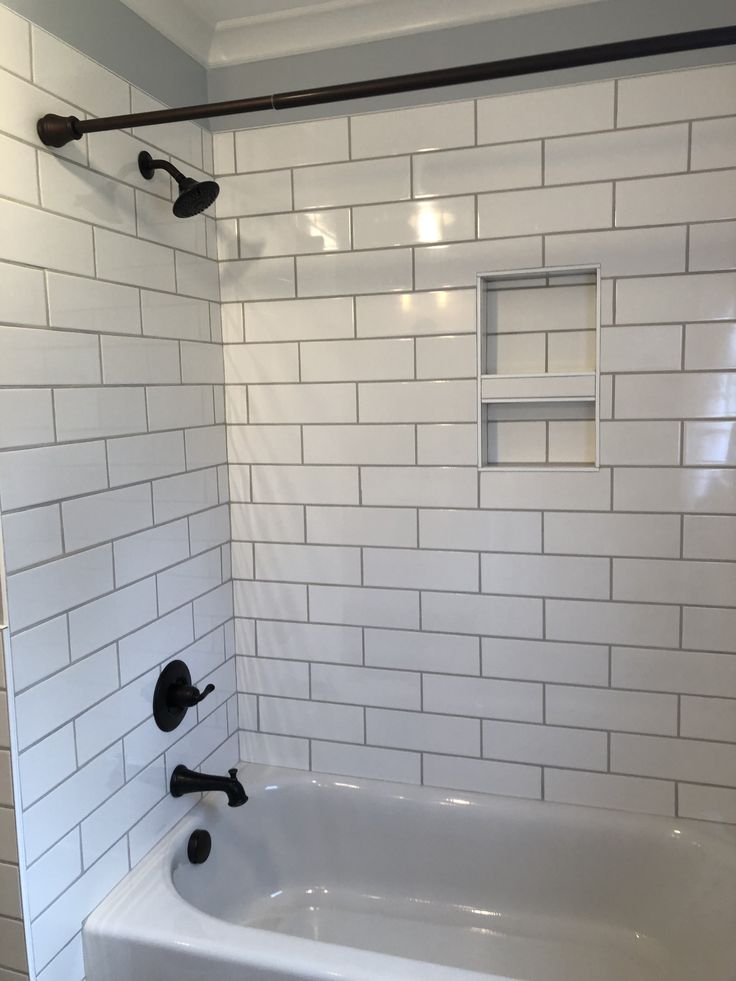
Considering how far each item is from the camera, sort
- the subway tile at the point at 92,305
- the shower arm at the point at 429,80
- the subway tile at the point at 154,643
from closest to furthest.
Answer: the shower arm at the point at 429,80 < the subway tile at the point at 92,305 < the subway tile at the point at 154,643

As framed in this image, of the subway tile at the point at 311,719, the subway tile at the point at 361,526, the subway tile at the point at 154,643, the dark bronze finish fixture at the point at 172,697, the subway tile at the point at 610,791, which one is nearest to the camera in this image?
the subway tile at the point at 154,643

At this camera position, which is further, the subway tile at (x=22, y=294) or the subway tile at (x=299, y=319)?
the subway tile at (x=299, y=319)

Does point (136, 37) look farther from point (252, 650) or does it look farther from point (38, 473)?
point (252, 650)

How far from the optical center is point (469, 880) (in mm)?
1913

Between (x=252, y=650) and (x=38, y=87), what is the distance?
53.9 inches

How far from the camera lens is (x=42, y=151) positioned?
52.4 inches

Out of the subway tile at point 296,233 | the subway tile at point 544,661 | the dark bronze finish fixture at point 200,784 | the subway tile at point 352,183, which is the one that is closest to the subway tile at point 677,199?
the subway tile at point 352,183

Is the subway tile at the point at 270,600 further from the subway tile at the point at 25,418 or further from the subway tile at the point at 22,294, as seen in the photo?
the subway tile at the point at 22,294

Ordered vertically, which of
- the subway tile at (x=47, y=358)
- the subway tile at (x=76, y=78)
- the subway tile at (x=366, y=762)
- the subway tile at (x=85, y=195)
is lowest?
the subway tile at (x=366, y=762)

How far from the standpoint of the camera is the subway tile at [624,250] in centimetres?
163

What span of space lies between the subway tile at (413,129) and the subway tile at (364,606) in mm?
1055

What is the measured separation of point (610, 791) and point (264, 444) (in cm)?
120

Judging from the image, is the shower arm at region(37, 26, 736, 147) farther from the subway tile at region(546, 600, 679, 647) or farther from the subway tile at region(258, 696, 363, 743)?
the subway tile at region(258, 696, 363, 743)

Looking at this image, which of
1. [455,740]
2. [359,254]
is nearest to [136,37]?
[359,254]
